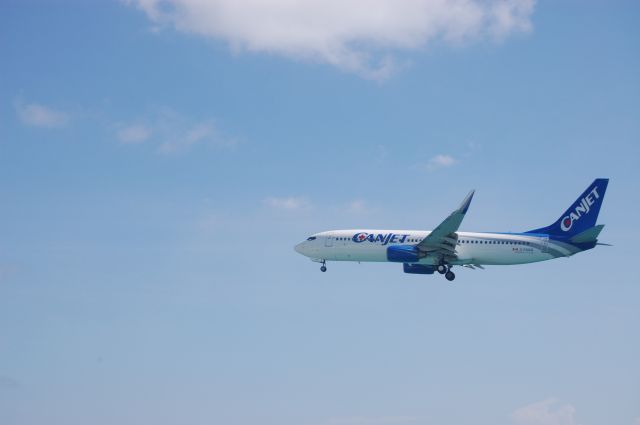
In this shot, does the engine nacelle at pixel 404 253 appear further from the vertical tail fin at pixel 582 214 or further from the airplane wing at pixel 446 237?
the vertical tail fin at pixel 582 214

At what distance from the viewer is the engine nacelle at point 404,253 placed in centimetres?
8488

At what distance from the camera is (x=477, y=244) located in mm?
86062

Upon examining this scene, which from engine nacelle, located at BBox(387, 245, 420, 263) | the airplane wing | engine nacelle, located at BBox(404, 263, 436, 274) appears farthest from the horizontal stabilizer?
engine nacelle, located at BBox(387, 245, 420, 263)

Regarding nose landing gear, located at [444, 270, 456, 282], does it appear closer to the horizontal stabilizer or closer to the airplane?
the airplane

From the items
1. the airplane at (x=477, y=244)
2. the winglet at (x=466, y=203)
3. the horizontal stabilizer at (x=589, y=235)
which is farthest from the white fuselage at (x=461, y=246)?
the winglet at (x=466, y=203)

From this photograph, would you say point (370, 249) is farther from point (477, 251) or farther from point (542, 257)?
point (542, 257)

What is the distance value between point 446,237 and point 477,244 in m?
4.58

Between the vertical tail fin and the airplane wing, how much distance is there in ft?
32.6

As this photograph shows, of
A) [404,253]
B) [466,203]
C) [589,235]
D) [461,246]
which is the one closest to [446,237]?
[461,246]

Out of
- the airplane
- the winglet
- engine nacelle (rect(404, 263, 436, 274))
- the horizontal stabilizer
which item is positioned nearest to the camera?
the winglet

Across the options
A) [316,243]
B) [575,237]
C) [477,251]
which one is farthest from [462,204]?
[316,243]

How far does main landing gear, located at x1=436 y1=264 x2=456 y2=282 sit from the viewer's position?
286ft

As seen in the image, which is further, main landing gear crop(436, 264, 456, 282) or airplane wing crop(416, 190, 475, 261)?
main landing gear crop(436, 264, 456, 282)

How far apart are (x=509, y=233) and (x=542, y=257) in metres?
4.47
